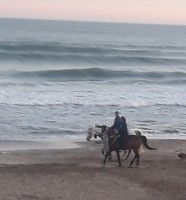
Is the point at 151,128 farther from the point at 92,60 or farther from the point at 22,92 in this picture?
the point at 92,60

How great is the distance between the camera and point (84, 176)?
13.8 metres

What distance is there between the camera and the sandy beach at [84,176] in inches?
486

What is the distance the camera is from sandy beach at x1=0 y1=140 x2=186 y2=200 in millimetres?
12352

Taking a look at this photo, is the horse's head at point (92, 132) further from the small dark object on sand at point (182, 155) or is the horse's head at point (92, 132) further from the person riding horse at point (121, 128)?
the small dark object on sand at point (182, 155)

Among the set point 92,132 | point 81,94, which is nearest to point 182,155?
point 92,132

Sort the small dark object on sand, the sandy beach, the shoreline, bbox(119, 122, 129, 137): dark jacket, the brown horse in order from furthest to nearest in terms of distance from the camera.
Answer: the shoreline < the small dark object on sand < the brown horse < bbox(119, 122, 129, 137): dark jacket < the sandy beach

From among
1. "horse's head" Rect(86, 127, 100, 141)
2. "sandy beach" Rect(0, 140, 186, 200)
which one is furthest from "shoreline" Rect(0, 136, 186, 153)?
"horse's head" Rect(86, 127, 100, 141)

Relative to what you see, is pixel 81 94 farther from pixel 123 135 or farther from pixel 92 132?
pixel 123 135

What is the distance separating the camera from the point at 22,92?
96.6ft

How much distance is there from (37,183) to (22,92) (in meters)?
16.8

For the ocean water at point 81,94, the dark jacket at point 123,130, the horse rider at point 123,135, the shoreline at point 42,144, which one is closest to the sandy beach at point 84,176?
the shoreline at point 42,144

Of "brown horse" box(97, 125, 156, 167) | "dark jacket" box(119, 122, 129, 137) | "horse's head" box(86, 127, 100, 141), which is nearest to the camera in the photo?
"dark jacket" box(119, 122, 129, 137)

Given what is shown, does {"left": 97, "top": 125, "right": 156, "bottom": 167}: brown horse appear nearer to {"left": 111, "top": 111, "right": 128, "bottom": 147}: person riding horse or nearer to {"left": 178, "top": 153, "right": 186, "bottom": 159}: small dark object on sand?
{"left": 111, "top": 111, "right": 128, "bottom": 147}: person riding horse

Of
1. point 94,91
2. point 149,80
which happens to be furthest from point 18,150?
point 149,80
